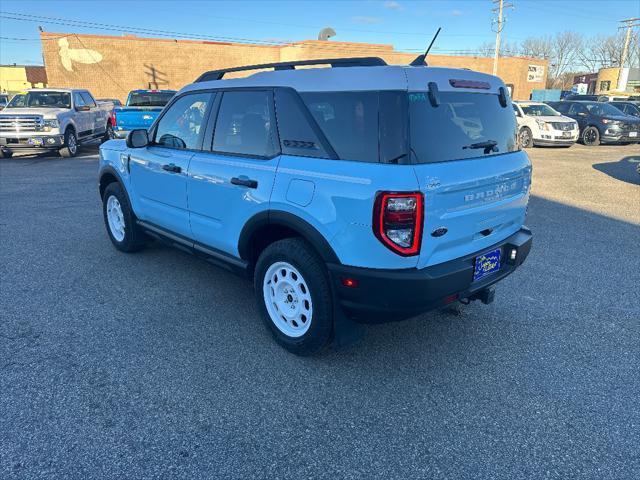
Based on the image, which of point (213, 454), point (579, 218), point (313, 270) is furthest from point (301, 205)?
point (579, 218)

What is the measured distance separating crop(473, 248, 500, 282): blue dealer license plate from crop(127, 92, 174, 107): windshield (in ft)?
44.1

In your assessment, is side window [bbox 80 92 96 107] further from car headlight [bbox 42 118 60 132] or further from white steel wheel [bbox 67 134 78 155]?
car headlight [bbox 42 118 60 132]

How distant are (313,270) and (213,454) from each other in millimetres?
1186

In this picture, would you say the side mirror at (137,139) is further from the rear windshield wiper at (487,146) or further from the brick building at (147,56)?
the brick building at (147,56)

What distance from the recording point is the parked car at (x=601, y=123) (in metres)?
17.4

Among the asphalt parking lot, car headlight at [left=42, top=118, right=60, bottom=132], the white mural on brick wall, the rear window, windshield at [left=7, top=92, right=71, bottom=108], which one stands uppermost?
the white mural on brick wall

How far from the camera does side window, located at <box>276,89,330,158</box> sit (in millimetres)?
2930

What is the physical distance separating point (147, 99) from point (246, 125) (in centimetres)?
1262

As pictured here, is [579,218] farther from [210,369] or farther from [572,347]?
[210,369]

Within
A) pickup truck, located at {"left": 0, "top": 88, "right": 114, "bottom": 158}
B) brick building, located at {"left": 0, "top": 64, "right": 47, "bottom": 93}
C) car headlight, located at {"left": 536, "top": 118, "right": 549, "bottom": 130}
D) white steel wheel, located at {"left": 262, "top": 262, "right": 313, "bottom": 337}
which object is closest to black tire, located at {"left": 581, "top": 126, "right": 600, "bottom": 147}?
car headlight, located at {"left": 536, "top": 118, "right": 549, "bottom": 130}

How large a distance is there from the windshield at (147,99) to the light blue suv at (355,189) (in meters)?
11.7

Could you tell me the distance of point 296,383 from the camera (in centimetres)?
299

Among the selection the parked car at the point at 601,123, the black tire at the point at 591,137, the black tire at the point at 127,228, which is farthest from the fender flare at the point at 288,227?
the black tire at the point at 591,137

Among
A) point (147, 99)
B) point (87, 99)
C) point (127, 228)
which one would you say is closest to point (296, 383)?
point (127, 228)
